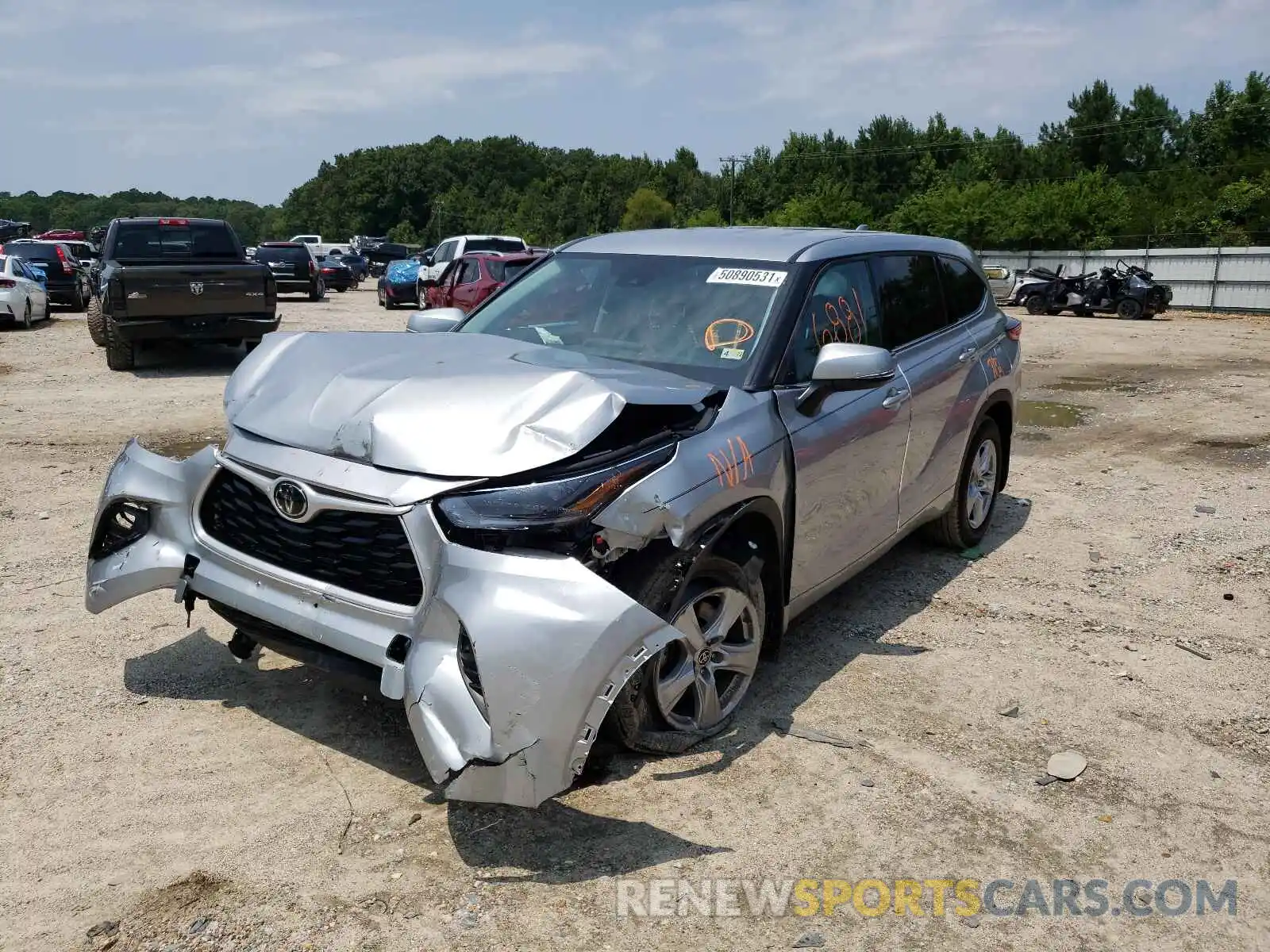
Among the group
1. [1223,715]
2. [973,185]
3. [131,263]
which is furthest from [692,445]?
[973,185]

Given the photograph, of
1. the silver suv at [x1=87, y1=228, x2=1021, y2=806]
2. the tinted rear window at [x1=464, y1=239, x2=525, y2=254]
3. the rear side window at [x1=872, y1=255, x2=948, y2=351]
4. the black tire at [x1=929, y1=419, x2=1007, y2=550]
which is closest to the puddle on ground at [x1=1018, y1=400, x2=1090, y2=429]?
the black tire at [x1=929, y1=419, x2=1007, y2=550]

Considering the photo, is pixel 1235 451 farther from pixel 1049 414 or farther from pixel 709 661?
pixel 709 661

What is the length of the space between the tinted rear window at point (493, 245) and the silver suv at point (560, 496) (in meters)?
21.6

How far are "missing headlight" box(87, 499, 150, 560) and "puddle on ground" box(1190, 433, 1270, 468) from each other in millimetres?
8273

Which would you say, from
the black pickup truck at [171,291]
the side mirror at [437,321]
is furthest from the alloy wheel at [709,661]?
the black pickup truck at [171,291]

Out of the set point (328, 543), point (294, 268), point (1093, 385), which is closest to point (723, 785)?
point (328, 543)

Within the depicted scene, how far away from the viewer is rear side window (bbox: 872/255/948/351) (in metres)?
5.05

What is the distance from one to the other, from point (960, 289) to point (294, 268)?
25944 millimetres

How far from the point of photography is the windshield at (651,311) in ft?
13.7

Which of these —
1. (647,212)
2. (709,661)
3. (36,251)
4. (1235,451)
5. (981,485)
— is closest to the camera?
(709,661)

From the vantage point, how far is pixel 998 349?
20.1 ft

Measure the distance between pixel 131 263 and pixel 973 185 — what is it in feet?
163

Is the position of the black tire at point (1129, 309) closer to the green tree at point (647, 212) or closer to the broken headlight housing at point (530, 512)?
the broken headlight housing at point (530, 512)

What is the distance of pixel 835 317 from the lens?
14.9ft
